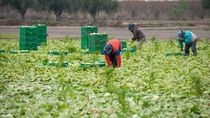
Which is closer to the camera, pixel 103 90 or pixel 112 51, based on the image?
pixel 103 90

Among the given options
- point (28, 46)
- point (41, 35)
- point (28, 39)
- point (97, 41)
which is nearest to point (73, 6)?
point (41, 35)

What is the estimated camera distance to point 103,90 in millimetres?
10664

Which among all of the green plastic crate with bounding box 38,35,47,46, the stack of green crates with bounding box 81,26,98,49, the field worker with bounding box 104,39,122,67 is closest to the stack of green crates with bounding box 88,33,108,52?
the stack of green crates with bounding box 81,26,98,49

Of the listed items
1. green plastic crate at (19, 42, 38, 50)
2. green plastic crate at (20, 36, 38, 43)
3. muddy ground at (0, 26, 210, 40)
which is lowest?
muddy ground at (0, 26, 210, 40)

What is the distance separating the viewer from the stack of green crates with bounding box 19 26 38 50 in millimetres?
22703

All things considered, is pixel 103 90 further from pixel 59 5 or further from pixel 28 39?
pixel 59 5

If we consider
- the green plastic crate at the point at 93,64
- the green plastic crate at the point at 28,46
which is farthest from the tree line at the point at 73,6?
the green plastic crate at the point at 93,64

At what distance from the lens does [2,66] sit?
1573 centimetres

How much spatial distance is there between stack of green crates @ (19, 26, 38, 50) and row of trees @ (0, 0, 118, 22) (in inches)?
1465

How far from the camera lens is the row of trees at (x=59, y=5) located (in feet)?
197

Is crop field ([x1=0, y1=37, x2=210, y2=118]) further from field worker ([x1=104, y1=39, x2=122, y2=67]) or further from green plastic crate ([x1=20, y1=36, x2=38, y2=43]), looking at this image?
green plastic crate ([x1=20, y1=36, x2=38, y2=43])

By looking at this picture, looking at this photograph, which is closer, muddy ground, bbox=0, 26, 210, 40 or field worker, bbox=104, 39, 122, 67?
field worker, bbox=104, 39, 122, 67

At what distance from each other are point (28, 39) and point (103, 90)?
1281cm

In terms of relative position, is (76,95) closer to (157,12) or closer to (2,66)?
(2,66)
